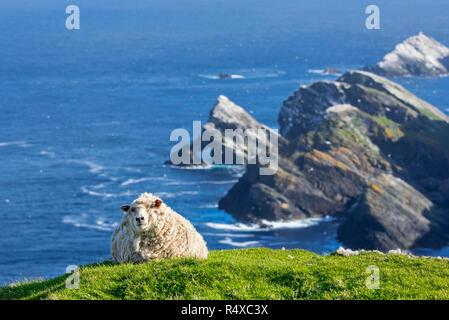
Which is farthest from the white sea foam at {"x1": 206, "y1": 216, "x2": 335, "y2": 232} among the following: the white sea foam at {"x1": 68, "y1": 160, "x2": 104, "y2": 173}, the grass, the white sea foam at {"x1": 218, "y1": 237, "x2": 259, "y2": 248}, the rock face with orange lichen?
the grass

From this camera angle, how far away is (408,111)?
141875 millimetres

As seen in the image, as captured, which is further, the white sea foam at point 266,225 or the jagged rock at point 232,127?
the jagged rock at point 232,127

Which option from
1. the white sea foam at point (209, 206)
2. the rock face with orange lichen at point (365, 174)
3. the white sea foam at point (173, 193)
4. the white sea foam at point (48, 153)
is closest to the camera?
the rock face with orange lichen at point (365, 174)

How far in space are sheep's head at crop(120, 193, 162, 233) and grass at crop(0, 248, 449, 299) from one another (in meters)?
1.20

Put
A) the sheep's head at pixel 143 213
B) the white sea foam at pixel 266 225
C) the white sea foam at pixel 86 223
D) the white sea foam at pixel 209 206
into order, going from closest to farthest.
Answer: the sheep's head at pixel 143 213 < the white sea foam at pixel 266 225 < the white sea foam at pixel 86 223 < the white sea foam at pixel 209 206

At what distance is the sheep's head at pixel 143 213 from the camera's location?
62.2 ft

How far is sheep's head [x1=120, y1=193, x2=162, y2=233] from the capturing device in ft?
62.2

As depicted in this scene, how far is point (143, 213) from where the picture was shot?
19.0 meters

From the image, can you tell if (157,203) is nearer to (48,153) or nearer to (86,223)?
(86,223)

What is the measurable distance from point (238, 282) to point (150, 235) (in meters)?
3.88

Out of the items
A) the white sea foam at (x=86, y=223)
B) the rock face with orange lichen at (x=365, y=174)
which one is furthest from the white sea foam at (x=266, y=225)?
the white sea foam at (x=86, y=223)

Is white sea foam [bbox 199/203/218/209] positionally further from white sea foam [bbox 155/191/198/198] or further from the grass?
the grass

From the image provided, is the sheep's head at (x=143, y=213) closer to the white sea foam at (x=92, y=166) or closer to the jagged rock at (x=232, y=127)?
the white sea foam at (x=92, y=166)

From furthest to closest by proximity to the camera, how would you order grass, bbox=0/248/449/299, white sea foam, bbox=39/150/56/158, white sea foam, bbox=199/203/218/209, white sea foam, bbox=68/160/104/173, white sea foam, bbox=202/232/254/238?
1. white sea foam, bbox=39/150/56/158
2. white sea foam, bbox=68/160/104/173
3. white sea foam, bbox=199/203/218/209
4. white sea foam, bbox=202/232/254/238
5. grass, bbox=0/248/449/299
